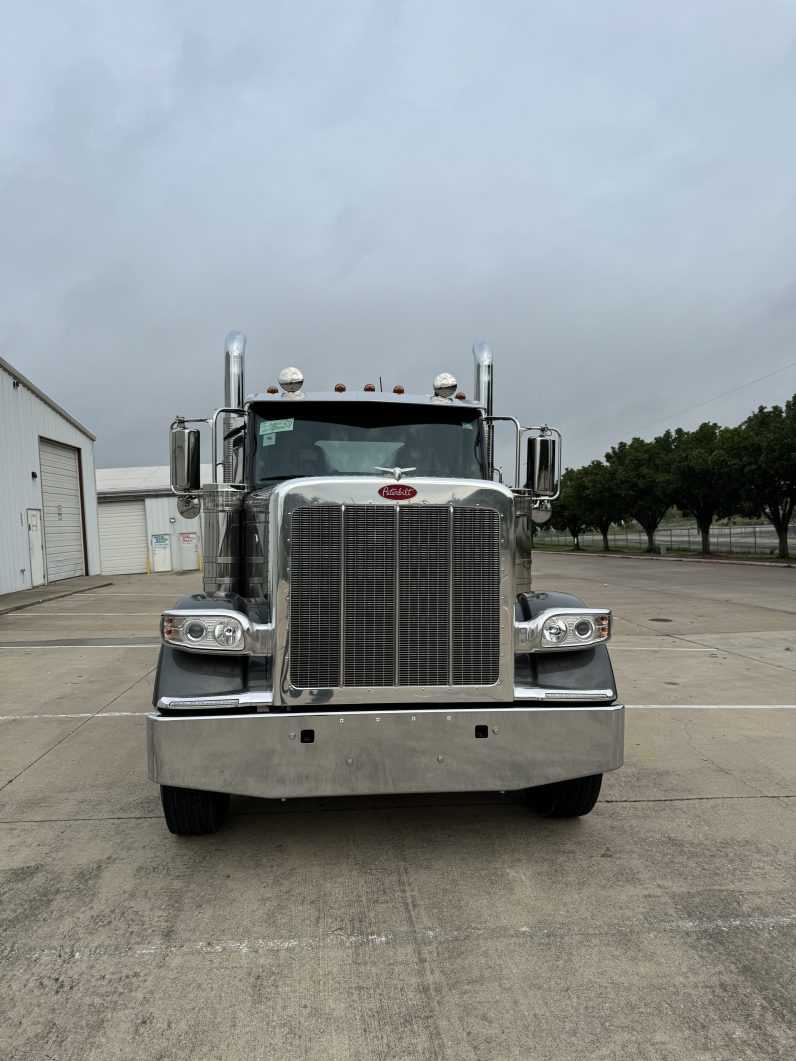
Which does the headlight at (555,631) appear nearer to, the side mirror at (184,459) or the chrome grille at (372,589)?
the chrome grille at (372,589)

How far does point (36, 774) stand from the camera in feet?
17.4

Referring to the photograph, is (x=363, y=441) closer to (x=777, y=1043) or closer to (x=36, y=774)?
(x=36, y=774)

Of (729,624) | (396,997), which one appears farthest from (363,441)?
A: (729,624)

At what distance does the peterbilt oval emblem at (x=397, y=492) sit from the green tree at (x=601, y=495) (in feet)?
146

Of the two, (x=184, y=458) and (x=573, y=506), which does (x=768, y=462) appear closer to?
→ (x=573, y=506)

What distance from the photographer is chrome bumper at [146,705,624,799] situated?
349cm

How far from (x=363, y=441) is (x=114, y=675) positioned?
5.42 metres

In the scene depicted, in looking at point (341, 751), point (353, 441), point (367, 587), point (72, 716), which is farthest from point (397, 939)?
point (72, 716)

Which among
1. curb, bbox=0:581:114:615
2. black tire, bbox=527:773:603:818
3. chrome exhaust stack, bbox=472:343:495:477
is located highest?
chrome exhaust stack, bbox=472:343:495:477

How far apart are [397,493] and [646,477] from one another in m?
43.3

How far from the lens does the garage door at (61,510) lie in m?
→ 25.2

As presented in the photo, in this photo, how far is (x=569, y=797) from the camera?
4.20m

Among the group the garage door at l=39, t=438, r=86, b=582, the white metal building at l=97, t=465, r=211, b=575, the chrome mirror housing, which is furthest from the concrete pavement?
the white metal building at l=97, t=465, r=211, b=575

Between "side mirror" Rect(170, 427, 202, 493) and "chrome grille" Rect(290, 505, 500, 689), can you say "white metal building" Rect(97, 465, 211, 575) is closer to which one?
"side mirror" Rect(170, 427, 202, 493)
